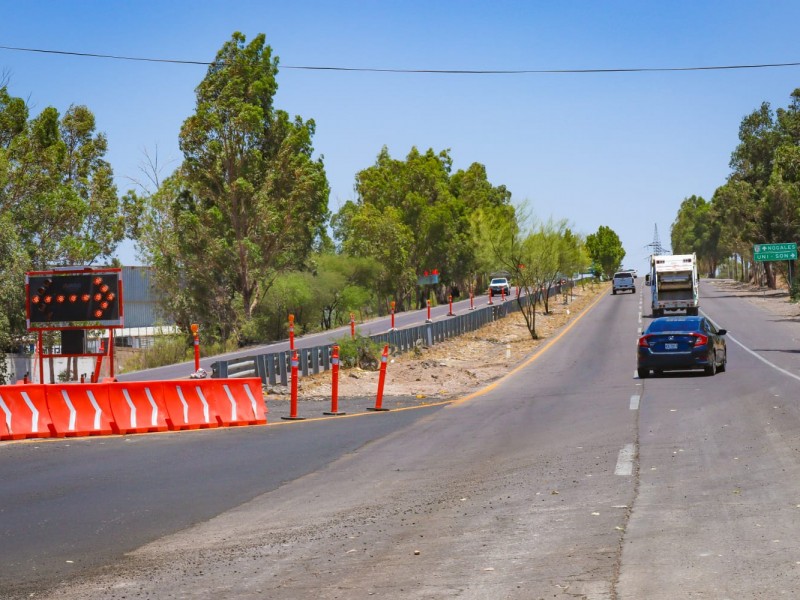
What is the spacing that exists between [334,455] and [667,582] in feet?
26.5

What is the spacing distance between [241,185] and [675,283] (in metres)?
23.1

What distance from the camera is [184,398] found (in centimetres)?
1828

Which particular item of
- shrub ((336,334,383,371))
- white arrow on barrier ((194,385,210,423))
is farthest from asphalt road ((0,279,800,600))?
shrub ((336,334,383,371))

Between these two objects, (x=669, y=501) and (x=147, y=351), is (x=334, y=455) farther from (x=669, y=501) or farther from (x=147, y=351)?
(x=147, y=351)

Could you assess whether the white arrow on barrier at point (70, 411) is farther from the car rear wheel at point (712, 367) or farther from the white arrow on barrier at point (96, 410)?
the car rear wheel at point (712, 367)

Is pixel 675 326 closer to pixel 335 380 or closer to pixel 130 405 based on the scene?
pixel 335 380

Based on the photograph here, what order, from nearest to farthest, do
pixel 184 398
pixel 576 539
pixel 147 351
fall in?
pixel 576 539 < pixel 184 398 < pixel 147 351

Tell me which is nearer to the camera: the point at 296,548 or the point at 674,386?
the point at 296,548

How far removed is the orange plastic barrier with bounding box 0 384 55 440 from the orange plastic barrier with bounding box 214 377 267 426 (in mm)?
2978

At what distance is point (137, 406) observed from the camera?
17734 millimetres

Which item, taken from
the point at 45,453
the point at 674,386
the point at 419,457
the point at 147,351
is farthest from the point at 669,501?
the point at 147,351

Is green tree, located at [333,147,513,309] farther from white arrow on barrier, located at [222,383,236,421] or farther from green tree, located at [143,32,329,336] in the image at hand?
white arrow on barrier, located at [222,383,236,421]

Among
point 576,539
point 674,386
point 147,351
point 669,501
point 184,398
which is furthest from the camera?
point 147,351

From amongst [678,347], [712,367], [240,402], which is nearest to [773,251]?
[712,367]
